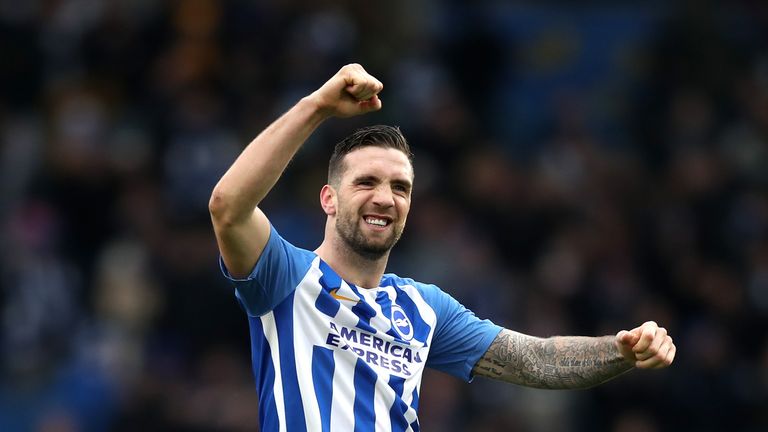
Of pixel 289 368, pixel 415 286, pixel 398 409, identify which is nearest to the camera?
pixel 289 368

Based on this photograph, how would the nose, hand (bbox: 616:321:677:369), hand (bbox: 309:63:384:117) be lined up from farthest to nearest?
the nose, hand (bbox: 616:321:677:369), hand (bbox: 309:63:384:117)

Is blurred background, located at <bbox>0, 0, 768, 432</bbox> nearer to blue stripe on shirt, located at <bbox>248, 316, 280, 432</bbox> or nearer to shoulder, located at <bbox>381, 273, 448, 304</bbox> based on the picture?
shoulder, located at <bbox>381, 273, 448, 304</bbox>

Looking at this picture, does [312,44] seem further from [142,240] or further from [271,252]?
[271,252]

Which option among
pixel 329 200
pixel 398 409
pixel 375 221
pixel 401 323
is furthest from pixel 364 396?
pixel 329 200

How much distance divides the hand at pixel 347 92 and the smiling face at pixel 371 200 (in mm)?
664

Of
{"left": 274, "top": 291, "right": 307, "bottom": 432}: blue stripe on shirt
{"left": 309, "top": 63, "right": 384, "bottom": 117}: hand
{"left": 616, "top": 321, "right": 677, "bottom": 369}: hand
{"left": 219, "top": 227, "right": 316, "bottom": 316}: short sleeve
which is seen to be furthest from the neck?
{"left": 616, "top": 321, "right": 677, "bottom": 369}: hand

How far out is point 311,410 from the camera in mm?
5195

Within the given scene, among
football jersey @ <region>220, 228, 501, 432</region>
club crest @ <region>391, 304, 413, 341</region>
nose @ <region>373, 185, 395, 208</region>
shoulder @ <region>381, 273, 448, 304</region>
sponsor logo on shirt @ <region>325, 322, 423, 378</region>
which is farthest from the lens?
shoulder @ <region>381, 273, 448, 304</region>

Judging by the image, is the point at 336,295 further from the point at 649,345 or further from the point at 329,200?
the point at 649,345

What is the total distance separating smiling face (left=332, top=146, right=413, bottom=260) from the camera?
5.49 meters

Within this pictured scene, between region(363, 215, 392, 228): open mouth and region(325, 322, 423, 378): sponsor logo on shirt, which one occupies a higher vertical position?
region(363, 215, 392, 228): open mouth

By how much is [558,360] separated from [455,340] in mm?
467

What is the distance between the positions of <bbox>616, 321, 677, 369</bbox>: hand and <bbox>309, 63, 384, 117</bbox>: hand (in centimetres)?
134

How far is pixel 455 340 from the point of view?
5926 mm
